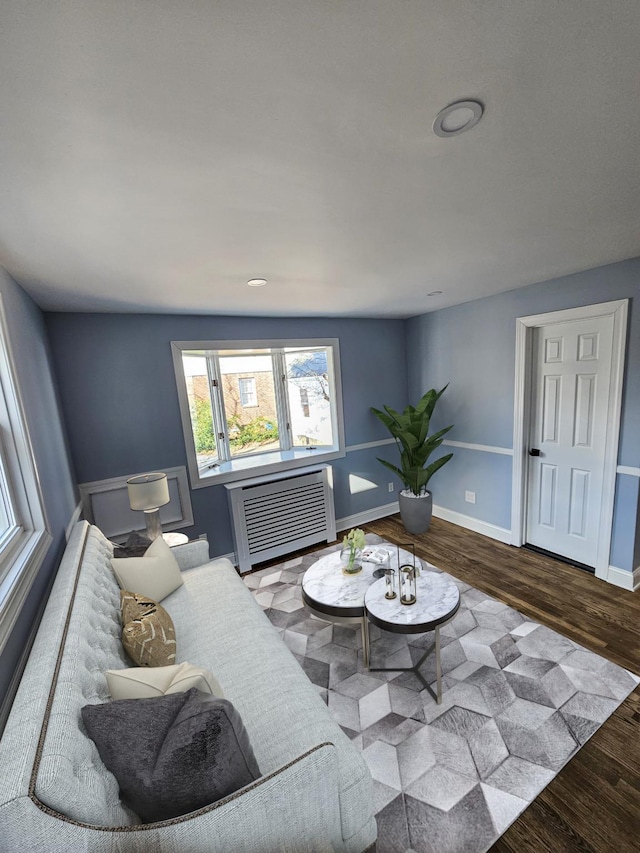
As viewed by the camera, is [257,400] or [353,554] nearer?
[353,554]

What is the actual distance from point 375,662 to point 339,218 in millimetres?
2333

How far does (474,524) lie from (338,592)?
2164 millimetres

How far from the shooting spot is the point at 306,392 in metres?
3.81

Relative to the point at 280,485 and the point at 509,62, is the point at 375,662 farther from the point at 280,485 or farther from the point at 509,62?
the point at 509,62

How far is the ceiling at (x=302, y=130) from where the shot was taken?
2.08 ft

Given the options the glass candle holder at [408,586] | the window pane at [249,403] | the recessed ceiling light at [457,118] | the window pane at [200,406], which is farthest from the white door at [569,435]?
the window pane at [200,406]

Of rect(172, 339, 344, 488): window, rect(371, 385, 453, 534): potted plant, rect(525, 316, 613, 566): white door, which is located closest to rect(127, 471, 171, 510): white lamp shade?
→ rect(172, 339, 344, 488): window

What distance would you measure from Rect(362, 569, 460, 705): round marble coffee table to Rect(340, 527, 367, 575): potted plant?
0.23m

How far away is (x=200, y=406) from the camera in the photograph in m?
3.28

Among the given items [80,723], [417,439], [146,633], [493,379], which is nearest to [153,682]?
[80,723]

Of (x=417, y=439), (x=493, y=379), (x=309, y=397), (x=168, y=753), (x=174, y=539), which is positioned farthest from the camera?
(x=309, y=397)

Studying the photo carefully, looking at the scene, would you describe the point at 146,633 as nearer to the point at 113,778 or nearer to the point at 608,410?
the point at 113,778

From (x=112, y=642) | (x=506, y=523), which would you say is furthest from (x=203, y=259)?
(x=506, y=523)

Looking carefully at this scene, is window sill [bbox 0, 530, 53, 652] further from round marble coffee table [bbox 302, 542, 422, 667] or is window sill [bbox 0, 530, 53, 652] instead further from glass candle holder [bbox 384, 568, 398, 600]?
glass candle holder [bbox 384, 568, 398, 600]
